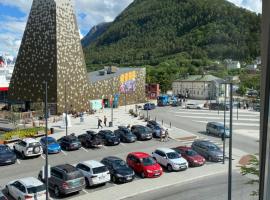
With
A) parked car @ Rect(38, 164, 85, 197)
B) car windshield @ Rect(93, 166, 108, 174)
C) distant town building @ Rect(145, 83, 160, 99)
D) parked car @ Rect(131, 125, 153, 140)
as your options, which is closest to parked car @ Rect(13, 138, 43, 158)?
parked car @ Rect(38, 164, 85, 197)

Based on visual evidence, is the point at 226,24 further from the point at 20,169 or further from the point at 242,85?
the point at 20,169

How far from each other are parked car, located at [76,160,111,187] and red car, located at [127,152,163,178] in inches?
44.1

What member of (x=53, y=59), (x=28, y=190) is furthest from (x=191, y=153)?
(x=53, y=59)

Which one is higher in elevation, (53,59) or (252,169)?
(53,59)

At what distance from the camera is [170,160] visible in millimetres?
10477

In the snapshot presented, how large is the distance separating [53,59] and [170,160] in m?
16.7

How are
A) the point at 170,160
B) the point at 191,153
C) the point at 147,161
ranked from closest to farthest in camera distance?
the point at 147,161 → the point at 170,160 → the point at 191,153

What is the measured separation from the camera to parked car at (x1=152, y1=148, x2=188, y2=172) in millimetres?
10273

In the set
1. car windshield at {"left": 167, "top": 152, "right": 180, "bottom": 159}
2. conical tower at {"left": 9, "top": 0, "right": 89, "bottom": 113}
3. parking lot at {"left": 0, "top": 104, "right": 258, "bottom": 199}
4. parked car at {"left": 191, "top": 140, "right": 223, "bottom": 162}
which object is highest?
conical tower at {"left": 9, "top": 0, "right": 89, "bottom": 113}

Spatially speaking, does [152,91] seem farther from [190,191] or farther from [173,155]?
[190,191]

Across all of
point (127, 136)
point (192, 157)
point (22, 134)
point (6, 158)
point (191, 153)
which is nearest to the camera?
point (192, 157)

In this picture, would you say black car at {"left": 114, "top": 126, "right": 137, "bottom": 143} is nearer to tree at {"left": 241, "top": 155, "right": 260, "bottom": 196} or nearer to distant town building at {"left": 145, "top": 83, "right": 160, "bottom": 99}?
tree at {"left": 241, "top": 155, "right": 260, "bottom": 196}

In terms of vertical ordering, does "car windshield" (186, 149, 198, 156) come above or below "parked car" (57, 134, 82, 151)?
above

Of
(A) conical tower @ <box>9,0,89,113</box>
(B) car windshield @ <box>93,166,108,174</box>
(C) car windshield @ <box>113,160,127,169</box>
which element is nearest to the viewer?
(B) car windshield @ <box>93,166,108,174</box>
